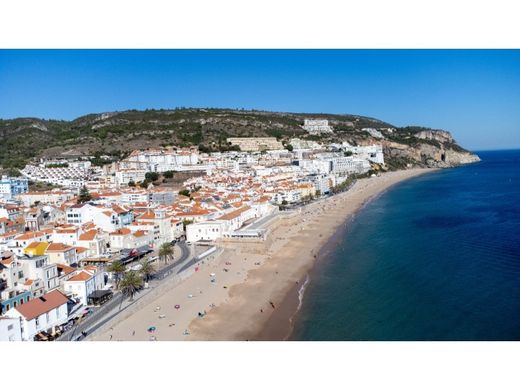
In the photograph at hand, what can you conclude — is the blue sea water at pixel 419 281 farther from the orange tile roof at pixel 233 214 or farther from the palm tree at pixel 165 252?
the orange tile roof at pixel 233 214

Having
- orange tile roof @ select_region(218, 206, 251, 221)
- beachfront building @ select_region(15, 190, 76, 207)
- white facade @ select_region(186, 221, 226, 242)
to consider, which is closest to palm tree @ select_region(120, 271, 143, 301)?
white facade @ select_region(186, 221, 226, 242)

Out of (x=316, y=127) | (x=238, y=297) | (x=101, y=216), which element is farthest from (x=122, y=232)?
(x=316, y=127)

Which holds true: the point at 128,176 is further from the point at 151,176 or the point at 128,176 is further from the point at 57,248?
the point at 57,248

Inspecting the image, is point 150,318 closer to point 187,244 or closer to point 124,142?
point 187,244

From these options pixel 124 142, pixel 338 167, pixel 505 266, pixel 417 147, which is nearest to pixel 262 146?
pixel 338 167

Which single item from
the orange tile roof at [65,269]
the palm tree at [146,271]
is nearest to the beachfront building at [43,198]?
the orange tile roof at [65,269]

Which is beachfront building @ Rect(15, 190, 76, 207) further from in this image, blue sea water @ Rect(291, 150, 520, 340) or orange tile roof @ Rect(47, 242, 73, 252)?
blue sea water @ Rect(291, 150, 520, 340)
